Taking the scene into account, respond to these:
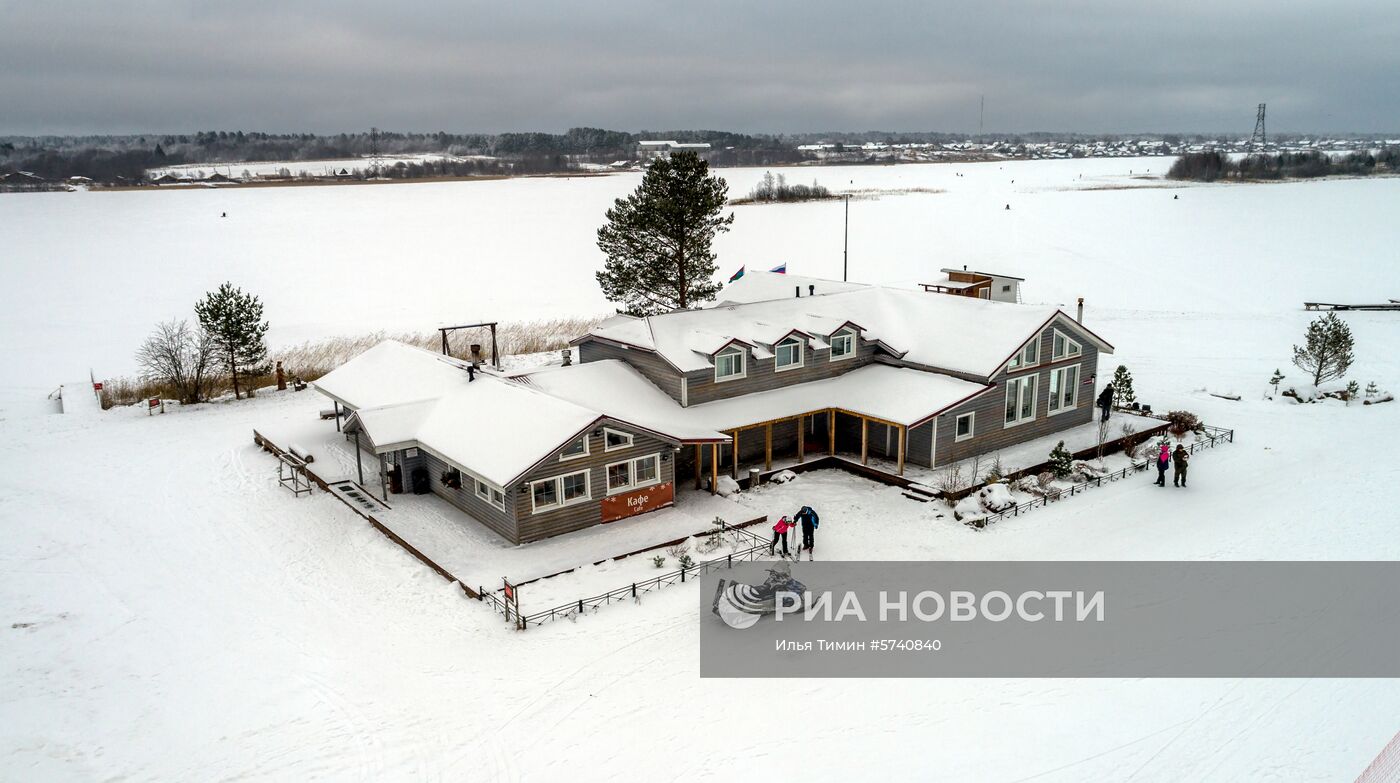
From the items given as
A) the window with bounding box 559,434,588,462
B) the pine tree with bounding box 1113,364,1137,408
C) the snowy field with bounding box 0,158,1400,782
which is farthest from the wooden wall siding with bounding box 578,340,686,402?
the pine tree with bounding box 1113,364,1137,408

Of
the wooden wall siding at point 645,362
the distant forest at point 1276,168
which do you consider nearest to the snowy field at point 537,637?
the wooden wall siding at point 645,362

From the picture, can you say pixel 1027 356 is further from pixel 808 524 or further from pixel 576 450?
pixel 576 450

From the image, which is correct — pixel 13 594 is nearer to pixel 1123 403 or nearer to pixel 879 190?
pixel 1123 403

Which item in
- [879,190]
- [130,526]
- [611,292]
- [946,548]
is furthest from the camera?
[879,190]

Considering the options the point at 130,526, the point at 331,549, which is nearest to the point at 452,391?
the point at 331,549

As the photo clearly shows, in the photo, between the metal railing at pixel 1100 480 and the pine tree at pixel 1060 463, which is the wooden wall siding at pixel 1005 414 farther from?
the metal railing at pixel 1100 480

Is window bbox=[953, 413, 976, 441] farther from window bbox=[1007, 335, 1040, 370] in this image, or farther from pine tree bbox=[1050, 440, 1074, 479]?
pine tree bbox=[1050, 440, 1074, 479]
